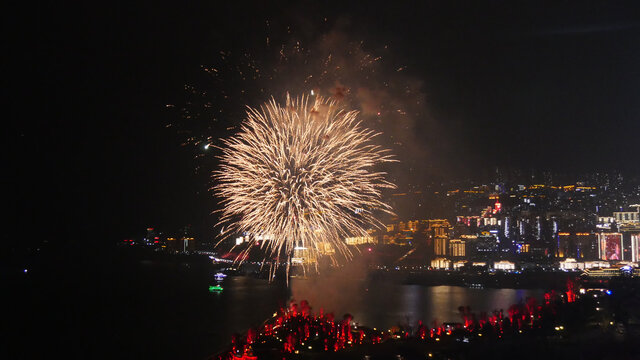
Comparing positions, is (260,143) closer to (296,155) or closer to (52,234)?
(296,155)

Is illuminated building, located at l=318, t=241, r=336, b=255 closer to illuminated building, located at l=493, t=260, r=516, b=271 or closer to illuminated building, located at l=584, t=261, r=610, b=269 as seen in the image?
illuminated building, located at l=493, t=260, r=516, b=271

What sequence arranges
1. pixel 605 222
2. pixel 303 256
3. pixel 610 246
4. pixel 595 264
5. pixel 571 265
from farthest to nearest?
pixel 605 222 → pixel 610 246 → pixel 595 264 → pixel 571 265 → pixel 303 256

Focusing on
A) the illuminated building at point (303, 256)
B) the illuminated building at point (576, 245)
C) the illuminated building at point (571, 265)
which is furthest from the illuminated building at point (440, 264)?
the illuminated building at point (303, 256)

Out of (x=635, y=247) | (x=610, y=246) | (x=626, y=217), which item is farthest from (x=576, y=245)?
(x=626, y=217)

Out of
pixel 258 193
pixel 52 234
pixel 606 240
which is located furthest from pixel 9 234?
pixel 606 240

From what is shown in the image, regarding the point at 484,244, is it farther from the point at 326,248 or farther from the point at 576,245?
the point at 326,248

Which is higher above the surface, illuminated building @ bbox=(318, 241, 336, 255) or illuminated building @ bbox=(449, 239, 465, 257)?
illuminated building @ bbox=(449, 239, 465, 257)

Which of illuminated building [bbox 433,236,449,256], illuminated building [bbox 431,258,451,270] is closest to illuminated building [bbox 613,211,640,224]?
illuminated building [bbox 433,236,449,256]
